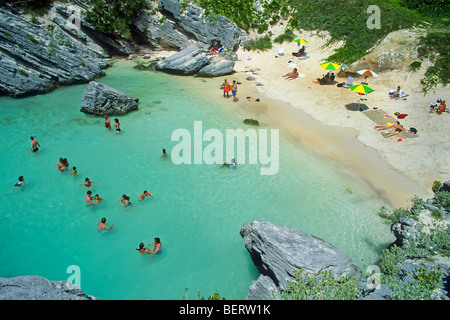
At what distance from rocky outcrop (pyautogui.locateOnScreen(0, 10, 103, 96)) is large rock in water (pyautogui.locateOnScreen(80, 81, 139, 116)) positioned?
669 centimetres

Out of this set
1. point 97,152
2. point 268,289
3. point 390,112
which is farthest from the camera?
point 390,112

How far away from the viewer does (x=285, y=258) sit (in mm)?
11727

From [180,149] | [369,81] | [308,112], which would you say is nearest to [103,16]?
[180,149]

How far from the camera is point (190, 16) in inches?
1486

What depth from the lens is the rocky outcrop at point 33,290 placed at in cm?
896

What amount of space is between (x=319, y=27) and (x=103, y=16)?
26762 millimetres

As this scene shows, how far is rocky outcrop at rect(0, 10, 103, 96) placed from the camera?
2738 centimetres

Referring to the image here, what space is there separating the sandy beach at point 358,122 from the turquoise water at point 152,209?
1.64 meters

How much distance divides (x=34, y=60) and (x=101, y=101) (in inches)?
374

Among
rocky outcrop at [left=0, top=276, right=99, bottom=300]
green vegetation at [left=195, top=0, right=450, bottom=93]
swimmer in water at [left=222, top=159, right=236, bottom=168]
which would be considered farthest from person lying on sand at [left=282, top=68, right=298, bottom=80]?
rocky outcrop at [left=0, top=276, right=99, bottom=300]

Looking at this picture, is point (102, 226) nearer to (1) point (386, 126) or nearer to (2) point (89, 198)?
(2) point (89, 198)

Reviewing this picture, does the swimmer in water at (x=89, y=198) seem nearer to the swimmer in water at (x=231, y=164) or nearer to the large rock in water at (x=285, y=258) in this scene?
the swimmer in water at (x=231, y=164)

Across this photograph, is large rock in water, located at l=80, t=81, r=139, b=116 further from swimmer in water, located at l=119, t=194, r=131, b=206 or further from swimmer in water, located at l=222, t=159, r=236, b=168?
swimmer in water, located at l=222, t=159, r=236, b=168
